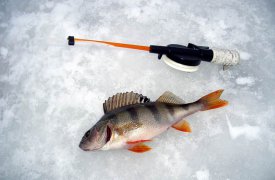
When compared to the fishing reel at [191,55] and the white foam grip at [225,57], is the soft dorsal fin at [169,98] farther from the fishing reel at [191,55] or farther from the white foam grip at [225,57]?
the white foam grip at [225,57]

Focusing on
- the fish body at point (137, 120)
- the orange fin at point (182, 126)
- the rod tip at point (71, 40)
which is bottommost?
the orange fin at point (182, 126)

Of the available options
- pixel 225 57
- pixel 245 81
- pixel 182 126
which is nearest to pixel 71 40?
pixel 182 126

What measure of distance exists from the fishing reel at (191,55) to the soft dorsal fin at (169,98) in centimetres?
25

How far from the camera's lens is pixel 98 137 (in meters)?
1.72

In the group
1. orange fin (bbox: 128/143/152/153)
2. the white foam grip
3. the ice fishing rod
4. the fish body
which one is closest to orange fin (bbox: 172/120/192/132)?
the fish body

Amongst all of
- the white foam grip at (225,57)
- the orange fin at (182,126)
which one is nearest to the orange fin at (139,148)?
the orange fin at (182,126)

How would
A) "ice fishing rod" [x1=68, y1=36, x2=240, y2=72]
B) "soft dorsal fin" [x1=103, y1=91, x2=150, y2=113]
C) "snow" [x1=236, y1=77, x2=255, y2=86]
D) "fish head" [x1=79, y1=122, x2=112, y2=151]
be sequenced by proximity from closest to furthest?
"fish head" [x1=79, y1=122, x2=112, y2=151]
"soft dorsal fin" [x1=103, y1=91, x2=150, y2=113]
"ice fishing rod" [x1=68, y1=36, x2=240, y2=72]
"snow" [x1=236, y1=77, x2=255, y2=86]

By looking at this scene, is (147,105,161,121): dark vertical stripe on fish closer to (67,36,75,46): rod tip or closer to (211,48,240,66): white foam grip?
(211,48,240,66): white foam grip

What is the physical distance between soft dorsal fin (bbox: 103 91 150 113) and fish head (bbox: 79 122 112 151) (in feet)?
0.50

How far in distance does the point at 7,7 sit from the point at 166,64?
1.52 metres

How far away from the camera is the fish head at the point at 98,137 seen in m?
1.71

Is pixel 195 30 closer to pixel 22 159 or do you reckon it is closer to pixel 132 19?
pixel 132 19

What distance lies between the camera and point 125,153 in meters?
1.93

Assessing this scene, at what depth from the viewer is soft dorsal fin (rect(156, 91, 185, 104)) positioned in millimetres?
1908
